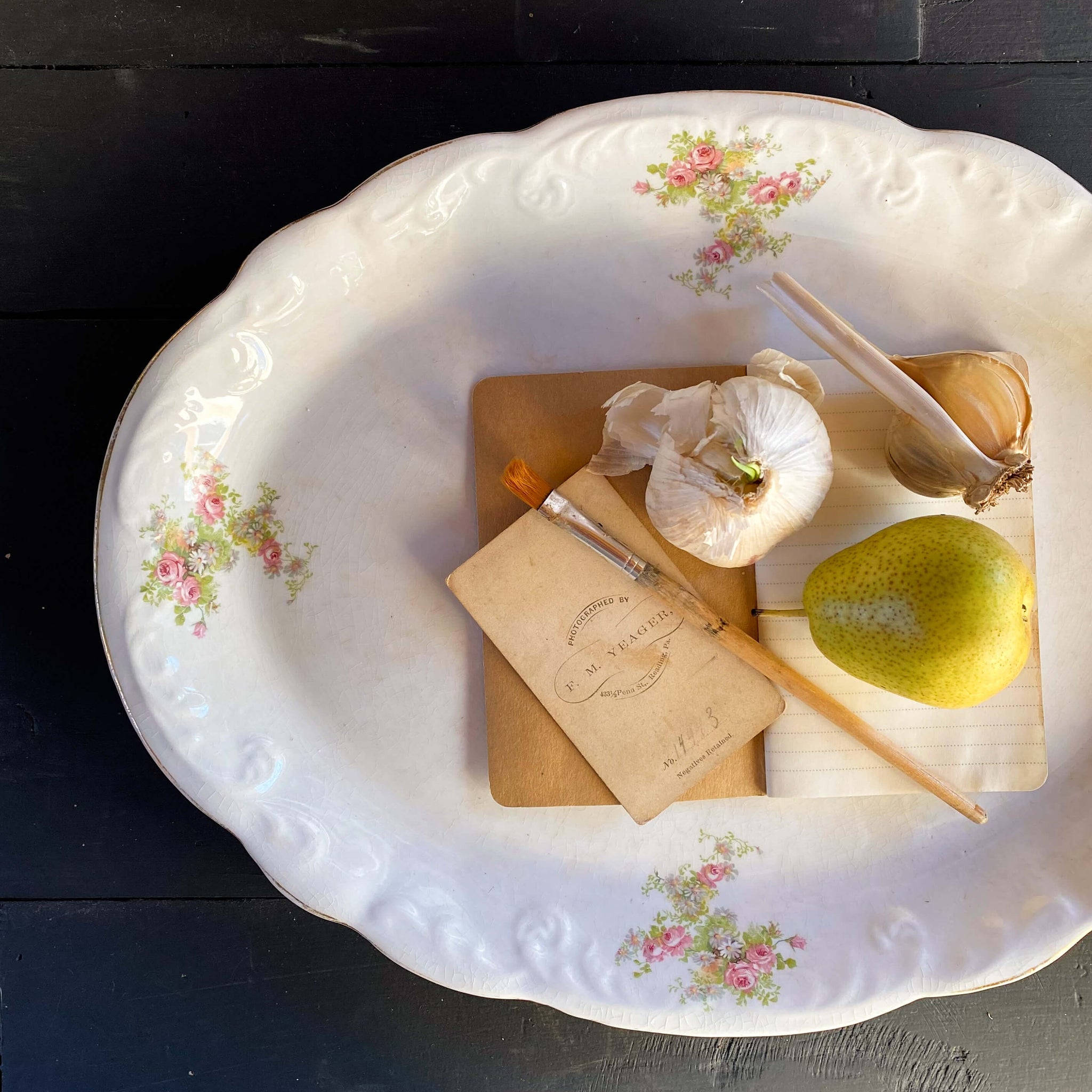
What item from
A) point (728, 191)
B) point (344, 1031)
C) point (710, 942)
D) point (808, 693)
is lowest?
point (344, 1031)

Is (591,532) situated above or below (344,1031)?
above

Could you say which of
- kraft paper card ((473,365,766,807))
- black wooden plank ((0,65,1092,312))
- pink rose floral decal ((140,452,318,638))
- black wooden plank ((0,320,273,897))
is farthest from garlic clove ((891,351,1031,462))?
black wooden plank ((0,320,273,897))

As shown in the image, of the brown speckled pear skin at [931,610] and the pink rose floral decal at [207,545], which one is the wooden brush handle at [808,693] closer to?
the brown speckled pear skin at [931,610]

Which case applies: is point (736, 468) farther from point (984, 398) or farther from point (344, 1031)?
point (344, 1031)

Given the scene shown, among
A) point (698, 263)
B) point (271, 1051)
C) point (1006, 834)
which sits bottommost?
point (271, 1051)

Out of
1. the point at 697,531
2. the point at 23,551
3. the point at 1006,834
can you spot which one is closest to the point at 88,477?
the point at 23,551

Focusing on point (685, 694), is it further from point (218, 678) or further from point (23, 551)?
point (23, 551)

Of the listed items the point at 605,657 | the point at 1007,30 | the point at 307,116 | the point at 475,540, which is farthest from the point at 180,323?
the point at 1007,30
